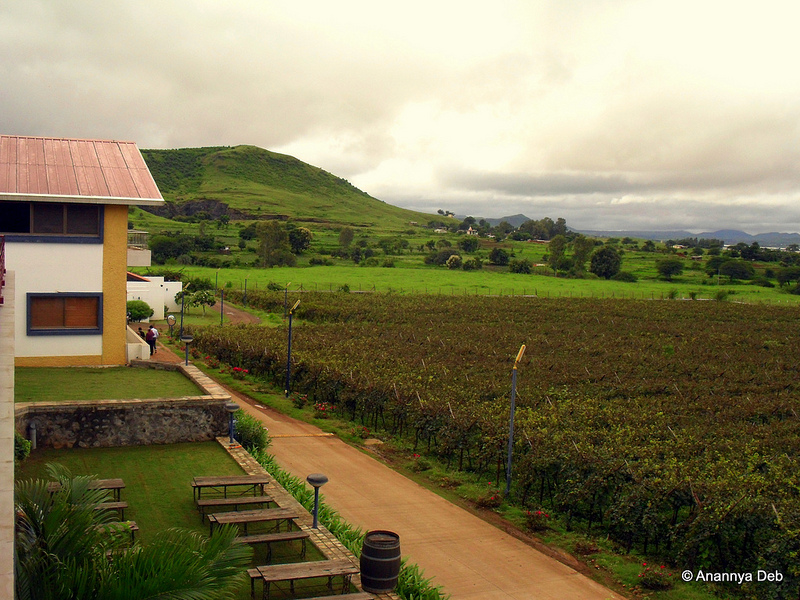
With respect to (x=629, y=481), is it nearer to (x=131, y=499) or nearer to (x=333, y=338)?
(x=131, y=499)

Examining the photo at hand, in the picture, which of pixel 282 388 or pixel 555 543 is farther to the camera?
pixel 282 388

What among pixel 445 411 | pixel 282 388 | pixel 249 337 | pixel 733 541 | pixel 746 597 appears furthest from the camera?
pixel 249 337

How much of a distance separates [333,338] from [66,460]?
20483mm

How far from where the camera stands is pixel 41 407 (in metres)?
13.9

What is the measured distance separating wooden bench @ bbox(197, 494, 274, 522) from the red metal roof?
10.4 metres

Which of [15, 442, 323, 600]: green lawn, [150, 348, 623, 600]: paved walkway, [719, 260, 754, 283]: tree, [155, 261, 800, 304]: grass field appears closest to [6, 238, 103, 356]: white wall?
[15, 442, 323, 600]: green lawn

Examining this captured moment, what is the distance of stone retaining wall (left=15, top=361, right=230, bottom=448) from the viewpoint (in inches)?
551

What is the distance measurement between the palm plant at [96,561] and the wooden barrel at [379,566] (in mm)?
2683

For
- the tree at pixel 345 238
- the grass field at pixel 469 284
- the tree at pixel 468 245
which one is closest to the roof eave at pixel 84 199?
the grass field at pixel 469 284

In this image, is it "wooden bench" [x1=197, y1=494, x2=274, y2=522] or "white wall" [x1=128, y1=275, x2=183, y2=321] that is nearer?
"wooden bench" [x1=197, y1=494, x2=274, y2=522]

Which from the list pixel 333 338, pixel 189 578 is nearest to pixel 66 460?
pixel 189 578

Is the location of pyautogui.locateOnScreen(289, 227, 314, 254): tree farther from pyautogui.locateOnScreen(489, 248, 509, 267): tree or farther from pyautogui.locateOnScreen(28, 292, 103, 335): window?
pyautogui.locateOnScreen(28, 292, 103, 335): window

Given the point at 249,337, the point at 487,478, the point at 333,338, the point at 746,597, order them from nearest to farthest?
the point at 746,597 → the point at 487,478 → the point at 249,337 → the point at 333,338

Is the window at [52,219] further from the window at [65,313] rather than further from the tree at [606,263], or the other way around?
the tree at [606,263]
